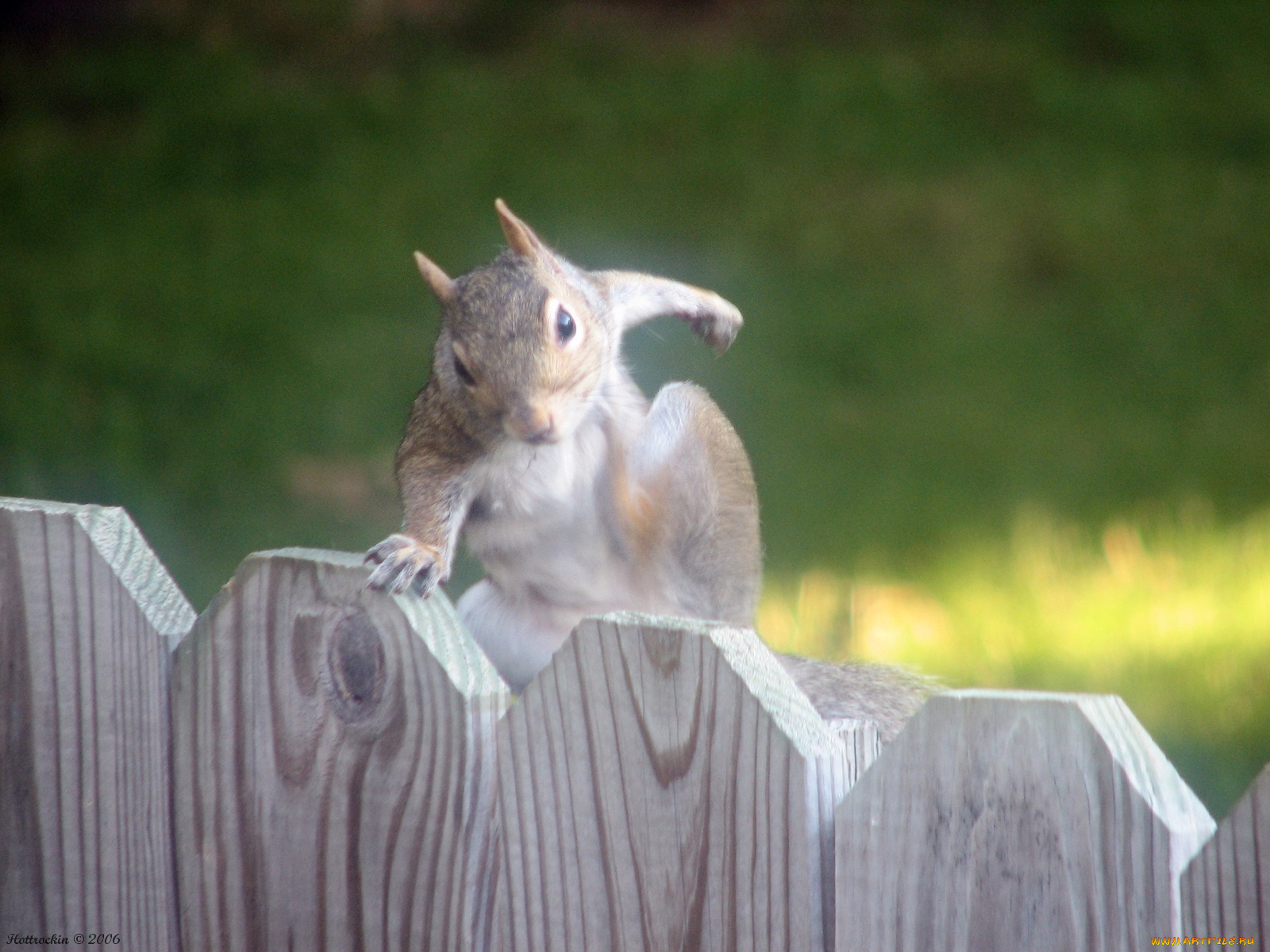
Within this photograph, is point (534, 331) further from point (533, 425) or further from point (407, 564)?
point (407, 564)

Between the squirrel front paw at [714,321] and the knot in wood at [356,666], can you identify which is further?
the squirrel front paw at [714,321]

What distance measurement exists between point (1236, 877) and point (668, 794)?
371 millimetres

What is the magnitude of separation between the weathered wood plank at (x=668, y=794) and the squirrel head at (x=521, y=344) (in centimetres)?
54

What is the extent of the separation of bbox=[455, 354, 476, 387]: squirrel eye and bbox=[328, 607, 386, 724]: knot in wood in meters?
0.54

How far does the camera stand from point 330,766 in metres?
1.17

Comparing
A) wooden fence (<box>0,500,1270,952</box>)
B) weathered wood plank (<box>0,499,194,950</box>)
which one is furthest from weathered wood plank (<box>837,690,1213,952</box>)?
weathered wood plank (<box>0,499,194,950</box>)

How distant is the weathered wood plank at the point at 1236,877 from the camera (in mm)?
824

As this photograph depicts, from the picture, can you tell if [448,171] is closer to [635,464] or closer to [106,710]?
[635,464]

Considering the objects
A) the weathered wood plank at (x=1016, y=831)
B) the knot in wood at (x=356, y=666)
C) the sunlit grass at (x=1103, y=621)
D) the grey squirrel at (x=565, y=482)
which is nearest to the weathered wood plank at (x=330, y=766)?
the knot in wood at (x=356, y=666)

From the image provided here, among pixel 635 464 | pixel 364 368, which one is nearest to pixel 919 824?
pixel 635 464

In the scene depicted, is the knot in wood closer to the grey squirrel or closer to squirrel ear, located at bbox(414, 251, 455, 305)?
the grey squirrel

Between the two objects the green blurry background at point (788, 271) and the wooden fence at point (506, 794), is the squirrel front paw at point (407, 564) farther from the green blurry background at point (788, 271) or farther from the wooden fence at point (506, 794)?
the green blurry background at point (788, 271)

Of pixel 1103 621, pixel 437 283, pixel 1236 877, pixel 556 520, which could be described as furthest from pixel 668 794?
pixel 1103 621

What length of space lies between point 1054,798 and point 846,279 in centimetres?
449
